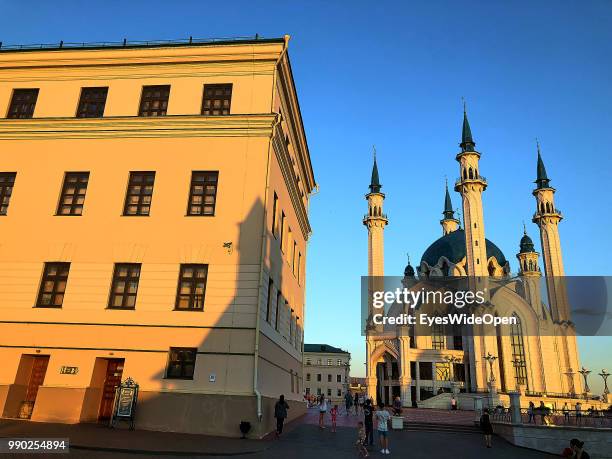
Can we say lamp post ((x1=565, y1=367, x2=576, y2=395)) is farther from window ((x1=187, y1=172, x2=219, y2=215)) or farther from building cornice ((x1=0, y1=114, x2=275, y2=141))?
window ((x1=187, y1=172, x2=219, y2=215))

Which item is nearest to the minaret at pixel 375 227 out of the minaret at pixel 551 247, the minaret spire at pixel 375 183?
the minaret spire at pixel 375 183

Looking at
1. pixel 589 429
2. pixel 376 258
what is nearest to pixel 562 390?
pixel 376 258

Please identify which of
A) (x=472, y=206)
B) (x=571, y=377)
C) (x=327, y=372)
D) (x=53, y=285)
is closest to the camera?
(x=53, y=285)

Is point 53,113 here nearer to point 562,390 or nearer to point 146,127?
point 146,127

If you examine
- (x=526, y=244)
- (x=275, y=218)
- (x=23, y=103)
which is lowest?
(x=275, y=218)

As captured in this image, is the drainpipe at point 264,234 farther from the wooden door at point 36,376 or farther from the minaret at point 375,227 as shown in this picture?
the minaret at point 375,227

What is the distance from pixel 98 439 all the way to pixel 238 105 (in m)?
13.3

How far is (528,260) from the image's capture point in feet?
255

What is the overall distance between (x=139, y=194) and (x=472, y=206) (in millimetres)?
50866

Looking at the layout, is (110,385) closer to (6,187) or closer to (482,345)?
(6,187)

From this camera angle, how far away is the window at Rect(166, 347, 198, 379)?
1600 centimetres

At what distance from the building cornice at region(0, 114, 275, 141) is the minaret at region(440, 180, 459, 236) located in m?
77.2

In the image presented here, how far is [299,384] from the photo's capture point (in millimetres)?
29828

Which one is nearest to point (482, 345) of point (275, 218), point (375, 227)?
point (375, 227)
